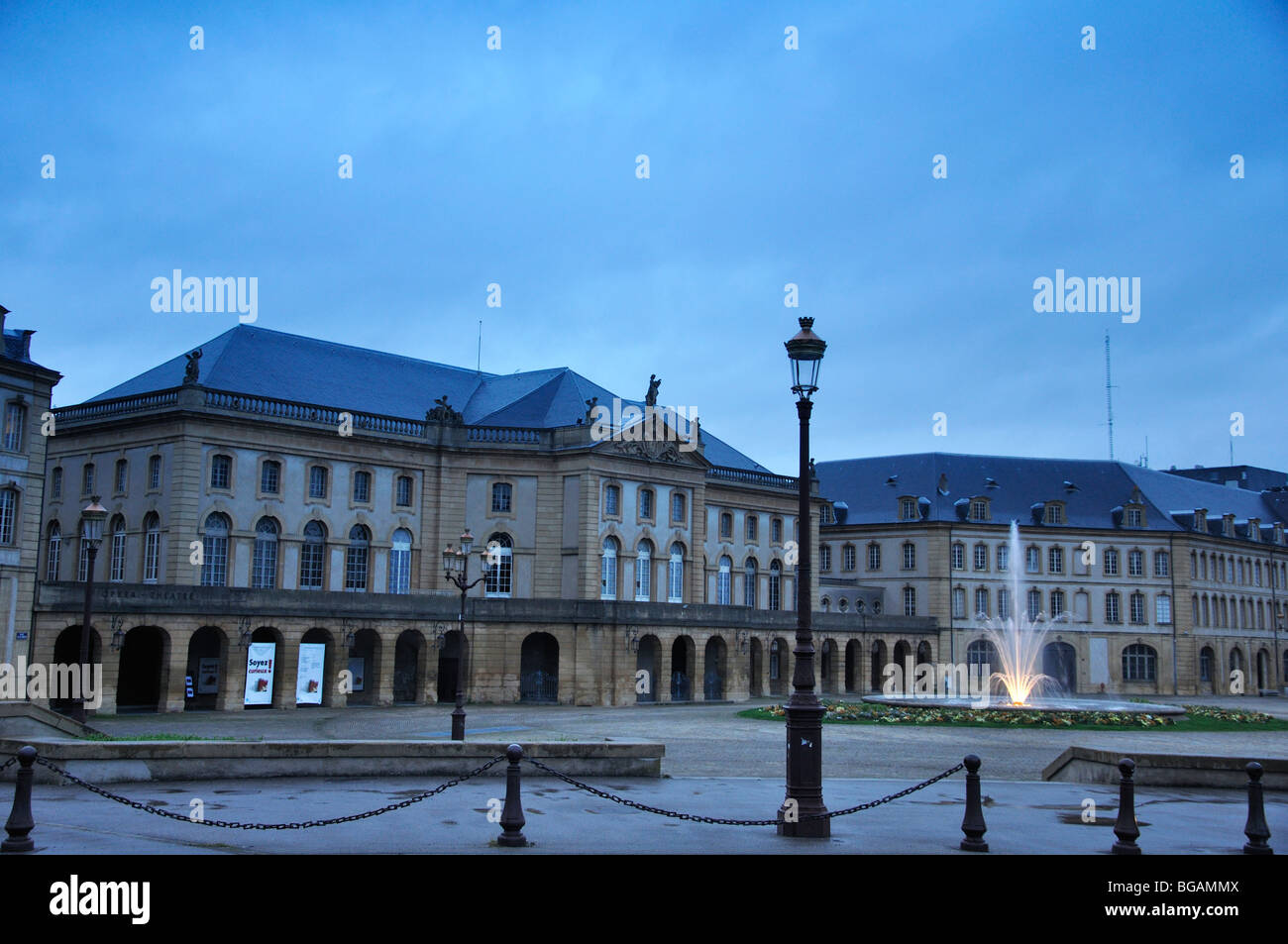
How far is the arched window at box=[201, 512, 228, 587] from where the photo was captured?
155ft

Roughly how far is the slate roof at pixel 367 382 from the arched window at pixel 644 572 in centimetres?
684

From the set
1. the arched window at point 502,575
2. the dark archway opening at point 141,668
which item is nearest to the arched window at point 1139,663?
the arched window at point 502,575

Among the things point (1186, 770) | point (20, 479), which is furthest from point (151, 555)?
point (1186, 770)

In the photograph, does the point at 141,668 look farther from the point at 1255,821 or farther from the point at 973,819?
the point at 1255,821

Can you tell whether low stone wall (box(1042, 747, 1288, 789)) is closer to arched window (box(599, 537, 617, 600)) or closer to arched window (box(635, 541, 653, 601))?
arched window (box(599, 537, 617, 600))

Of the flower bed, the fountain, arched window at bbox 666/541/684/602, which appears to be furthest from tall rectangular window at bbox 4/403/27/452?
the fountain

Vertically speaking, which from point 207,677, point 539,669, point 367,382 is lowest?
point 207,677

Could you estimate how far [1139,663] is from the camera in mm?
77812

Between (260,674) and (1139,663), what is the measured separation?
185 feet

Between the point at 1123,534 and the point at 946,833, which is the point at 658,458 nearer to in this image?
the point at 1123,534

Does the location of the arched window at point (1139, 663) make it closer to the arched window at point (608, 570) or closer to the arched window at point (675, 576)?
the arched window at point (675, 576)

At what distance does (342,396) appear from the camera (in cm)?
5522
